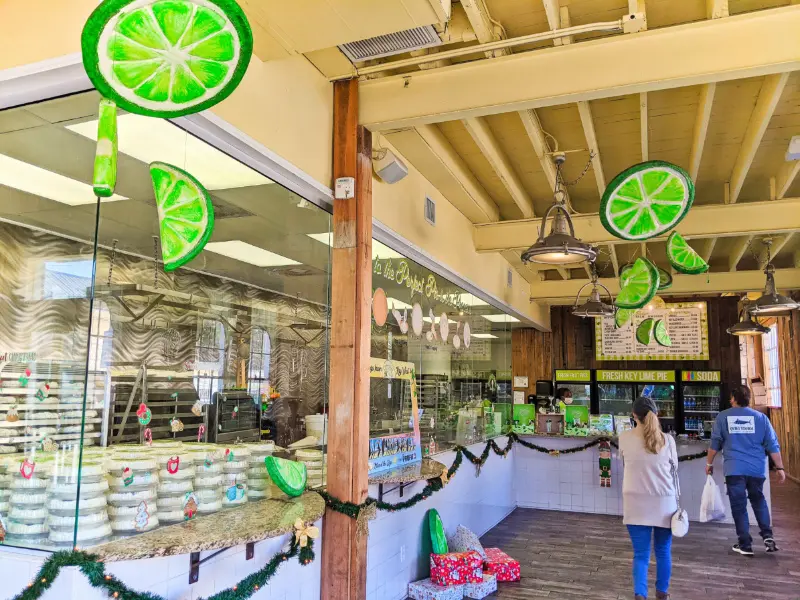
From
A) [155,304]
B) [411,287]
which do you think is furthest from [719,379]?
[155,304]

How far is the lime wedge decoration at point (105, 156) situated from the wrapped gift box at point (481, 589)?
13.7ft

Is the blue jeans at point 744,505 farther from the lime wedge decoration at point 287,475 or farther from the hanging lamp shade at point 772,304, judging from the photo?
the lime wedge decoration at point 287,475

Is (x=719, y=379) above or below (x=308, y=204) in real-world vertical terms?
below

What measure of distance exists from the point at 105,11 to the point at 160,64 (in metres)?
0.19

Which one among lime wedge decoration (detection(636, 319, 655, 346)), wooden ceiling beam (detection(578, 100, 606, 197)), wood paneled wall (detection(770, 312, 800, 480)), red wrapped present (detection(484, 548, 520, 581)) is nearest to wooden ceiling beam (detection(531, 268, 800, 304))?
lime wedge decoration (detection(636, 319, 655, 346))

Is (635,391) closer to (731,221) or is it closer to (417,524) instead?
(731,221)

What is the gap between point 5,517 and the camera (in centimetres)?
282

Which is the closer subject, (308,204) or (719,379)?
(308,204)

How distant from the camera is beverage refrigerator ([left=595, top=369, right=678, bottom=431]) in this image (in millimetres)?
11789

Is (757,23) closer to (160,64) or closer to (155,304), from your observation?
(160,64)

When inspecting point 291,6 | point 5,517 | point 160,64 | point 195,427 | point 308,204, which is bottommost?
point 5,517

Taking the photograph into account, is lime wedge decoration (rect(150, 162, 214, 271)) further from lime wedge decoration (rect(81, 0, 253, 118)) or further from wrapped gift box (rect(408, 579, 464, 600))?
wrapped gift box (rect(408, 579, 464, 600))

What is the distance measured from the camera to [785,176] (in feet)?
19.2

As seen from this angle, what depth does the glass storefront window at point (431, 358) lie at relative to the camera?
4953 millimetres
